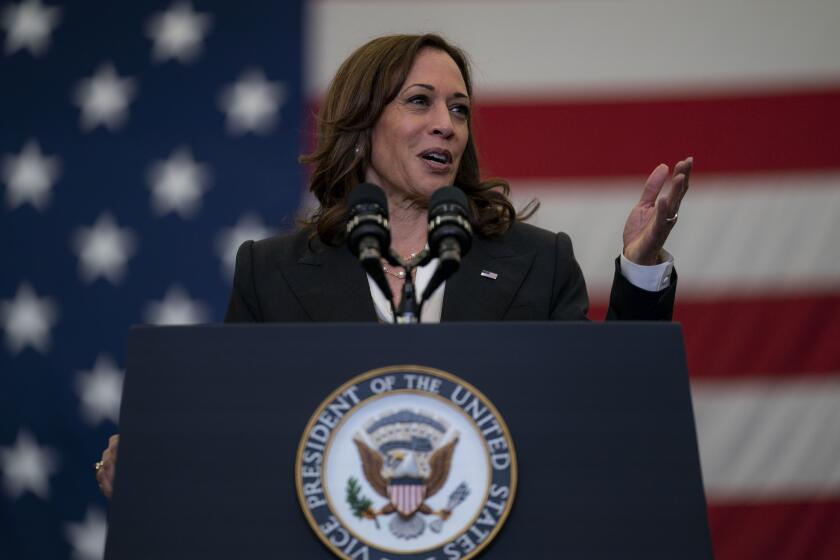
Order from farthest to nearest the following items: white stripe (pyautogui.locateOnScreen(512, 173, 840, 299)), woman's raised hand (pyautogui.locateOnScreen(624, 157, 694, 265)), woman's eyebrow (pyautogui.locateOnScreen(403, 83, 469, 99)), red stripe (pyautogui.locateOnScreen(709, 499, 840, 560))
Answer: white stripe (pyautogui.locateOnScreen(512, 173, 840, 299)) < red stripe (pyautogui.locateOnScreen(709, 499, 840, 560)) < woman's eyebrow (pyautogui.locateOnScreen(403, 83, 469, 99)) < woman's raised hand (pyautogui.locateOnScreen(624, 157, 694, 265))

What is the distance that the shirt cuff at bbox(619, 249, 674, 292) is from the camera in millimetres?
1723

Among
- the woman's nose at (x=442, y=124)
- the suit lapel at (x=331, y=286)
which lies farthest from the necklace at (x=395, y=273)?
the woman's nose at (x=442, y=124)

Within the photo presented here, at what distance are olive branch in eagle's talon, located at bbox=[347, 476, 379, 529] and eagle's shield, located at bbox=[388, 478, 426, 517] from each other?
0.08ft

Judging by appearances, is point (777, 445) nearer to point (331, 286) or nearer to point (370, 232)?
point (331, 286)

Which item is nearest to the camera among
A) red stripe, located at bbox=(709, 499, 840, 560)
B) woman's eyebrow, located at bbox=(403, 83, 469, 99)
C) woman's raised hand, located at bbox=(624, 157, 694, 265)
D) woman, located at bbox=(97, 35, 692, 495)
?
woman's raised hand, located at bbox=(624, 157, 694, 265)

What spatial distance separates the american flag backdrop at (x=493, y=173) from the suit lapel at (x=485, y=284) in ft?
3.72

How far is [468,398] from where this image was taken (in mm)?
1093

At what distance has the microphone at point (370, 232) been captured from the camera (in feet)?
4.08

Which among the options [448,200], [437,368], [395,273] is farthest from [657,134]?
[437,368]

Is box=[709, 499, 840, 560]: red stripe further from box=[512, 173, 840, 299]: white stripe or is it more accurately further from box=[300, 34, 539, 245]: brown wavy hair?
box=[300, 34, 539, 245]: brown wavy hair

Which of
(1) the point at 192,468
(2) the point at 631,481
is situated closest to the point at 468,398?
(2) the point at 631,481

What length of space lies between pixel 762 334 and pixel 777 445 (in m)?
0.32

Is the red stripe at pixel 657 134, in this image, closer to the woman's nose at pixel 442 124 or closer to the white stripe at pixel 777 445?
the white stripe at pixel 777 445

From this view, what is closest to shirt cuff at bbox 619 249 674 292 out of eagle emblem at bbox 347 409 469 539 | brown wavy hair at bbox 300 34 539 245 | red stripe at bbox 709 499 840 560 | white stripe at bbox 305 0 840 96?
brown wavy hair at bbox 300 34 539 245
